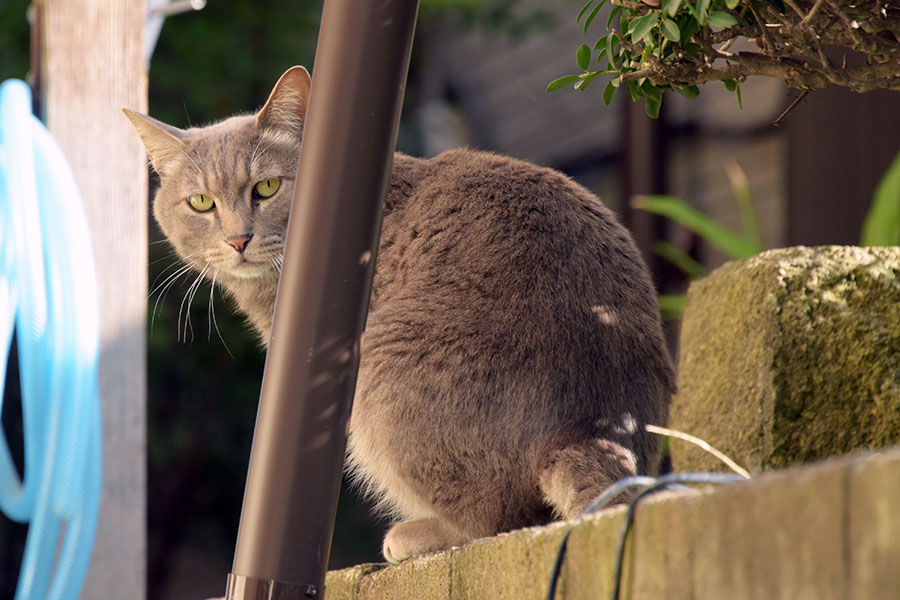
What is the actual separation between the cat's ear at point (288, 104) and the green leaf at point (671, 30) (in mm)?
1008

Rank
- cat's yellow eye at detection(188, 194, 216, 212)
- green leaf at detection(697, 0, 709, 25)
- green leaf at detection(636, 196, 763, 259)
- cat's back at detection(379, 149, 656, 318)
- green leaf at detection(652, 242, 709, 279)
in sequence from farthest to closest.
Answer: green leaf at detection(652, 242, 709, 279)
green leaf at detection(636, 196, 763, 259)
cat's yellow eye at detection(188, 194, 216, 212)
cat's back at detection(379, 149, 656, 318)
green leaf at detection(697, 0, 709, 25)

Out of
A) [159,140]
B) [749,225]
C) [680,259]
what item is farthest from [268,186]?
[680,259]

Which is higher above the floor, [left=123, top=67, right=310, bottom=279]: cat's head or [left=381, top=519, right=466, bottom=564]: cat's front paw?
[left=123, top=67, right=310, bottom=279]: cat's head

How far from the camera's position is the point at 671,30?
1082mm

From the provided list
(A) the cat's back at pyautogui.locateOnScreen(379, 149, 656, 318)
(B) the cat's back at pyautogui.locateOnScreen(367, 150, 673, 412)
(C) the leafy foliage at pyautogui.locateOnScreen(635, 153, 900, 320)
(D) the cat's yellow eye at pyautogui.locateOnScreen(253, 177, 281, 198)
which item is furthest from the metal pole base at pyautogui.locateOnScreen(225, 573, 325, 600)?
(C) the leafy foliage at pyautogui.locateOnScreen(635, 153, 900, 320)

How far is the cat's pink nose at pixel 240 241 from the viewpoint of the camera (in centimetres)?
211

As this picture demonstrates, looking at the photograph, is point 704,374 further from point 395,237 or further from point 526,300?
point 395,237

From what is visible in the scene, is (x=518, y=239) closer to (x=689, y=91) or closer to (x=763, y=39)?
(x=689, y=91)

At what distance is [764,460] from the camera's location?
164 cm

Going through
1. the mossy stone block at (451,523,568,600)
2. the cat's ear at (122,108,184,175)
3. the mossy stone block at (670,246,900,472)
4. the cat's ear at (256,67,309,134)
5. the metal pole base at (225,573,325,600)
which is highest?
the cat's ear at (256,67,309,134)

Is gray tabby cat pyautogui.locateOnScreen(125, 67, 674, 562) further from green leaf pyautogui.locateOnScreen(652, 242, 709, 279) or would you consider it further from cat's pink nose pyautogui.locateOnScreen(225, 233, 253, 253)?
green leaf pyautogui.locateOnScreen(652, 242, 709, 279)

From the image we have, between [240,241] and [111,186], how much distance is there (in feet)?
1.89

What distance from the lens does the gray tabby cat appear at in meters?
1.52

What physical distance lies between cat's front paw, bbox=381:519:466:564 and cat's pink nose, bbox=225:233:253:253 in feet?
2.39
